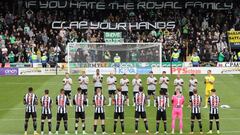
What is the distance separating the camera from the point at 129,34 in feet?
186

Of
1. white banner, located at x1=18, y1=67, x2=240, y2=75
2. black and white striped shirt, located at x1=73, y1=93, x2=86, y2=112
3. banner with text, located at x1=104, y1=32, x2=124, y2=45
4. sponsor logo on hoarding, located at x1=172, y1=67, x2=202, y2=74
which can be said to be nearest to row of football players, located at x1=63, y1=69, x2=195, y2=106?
black and white striped shirt, located at x1=73, y1=93, x2=86, y2=112

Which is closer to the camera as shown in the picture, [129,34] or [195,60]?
[195,60]

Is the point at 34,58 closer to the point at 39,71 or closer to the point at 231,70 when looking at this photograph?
the point at 39,71

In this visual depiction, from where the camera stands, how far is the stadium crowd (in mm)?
53062

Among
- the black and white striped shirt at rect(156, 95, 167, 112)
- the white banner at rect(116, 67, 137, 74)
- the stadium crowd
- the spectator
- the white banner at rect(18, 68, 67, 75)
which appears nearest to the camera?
the black and white striped shirt at rect(156, 95, 167, 112)

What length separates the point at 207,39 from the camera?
2199 inches

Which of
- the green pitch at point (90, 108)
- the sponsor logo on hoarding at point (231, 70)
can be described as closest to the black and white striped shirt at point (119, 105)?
the green pitch at point (90, 108)

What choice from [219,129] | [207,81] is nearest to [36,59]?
[207,81]

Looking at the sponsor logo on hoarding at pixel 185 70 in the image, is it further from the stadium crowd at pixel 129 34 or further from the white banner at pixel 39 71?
the white banner at pixel 39 71

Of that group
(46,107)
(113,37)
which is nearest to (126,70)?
(113,37)

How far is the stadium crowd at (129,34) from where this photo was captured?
174ft

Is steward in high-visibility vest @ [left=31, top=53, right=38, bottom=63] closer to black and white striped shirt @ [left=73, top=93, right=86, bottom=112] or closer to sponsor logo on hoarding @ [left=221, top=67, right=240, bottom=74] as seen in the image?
sponsor logo on hoarding @ [left=221, top=67, right=240, bottom=74]

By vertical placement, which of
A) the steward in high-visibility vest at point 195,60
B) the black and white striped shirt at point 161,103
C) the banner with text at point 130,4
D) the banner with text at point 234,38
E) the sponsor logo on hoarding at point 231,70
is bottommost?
the black and white striped shirt at point 161,103

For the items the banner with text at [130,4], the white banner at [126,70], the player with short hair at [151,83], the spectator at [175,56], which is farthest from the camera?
the banner with text at [130,4]
